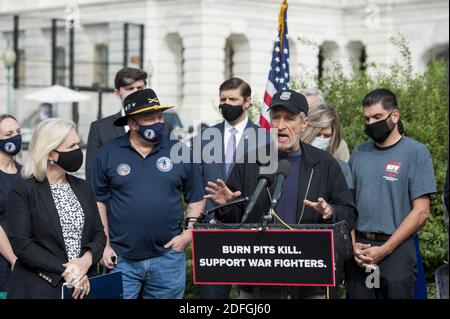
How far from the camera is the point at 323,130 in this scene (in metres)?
7.68

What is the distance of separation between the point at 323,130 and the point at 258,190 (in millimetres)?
2440

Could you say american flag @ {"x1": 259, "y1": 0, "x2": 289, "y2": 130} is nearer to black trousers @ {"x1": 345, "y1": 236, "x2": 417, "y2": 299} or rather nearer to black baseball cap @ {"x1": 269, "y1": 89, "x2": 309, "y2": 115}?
black trousers @ {"x1": 345, "y1": 236, "x2": 417, "y2": 299}

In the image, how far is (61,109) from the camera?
38.8 meters

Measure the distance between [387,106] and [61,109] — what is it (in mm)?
32377

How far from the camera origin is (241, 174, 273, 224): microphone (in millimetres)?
5273

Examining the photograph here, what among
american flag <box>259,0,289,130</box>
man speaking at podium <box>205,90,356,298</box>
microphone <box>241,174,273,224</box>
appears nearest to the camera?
microphone <box>241,174,273,224</box>

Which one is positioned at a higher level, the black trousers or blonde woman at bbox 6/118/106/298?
blonde woman at bbox 6/118/106/298

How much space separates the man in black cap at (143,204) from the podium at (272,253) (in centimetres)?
182

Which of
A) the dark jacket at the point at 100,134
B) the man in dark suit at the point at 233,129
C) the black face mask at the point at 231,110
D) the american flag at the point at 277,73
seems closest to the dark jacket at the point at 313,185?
the man in dark suit at the point at 233,129

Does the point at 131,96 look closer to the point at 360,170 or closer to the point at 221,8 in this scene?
the point at 360,170

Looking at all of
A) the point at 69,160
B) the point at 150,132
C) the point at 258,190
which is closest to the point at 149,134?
the point at 150,132

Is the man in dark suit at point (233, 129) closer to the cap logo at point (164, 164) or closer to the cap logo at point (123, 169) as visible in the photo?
the cap logo at point (164, 164)

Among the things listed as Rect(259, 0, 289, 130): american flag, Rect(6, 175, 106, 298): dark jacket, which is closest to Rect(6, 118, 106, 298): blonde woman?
Rect(6, 175, 106, 298): dark jacket

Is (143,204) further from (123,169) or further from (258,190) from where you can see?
(258,190)
